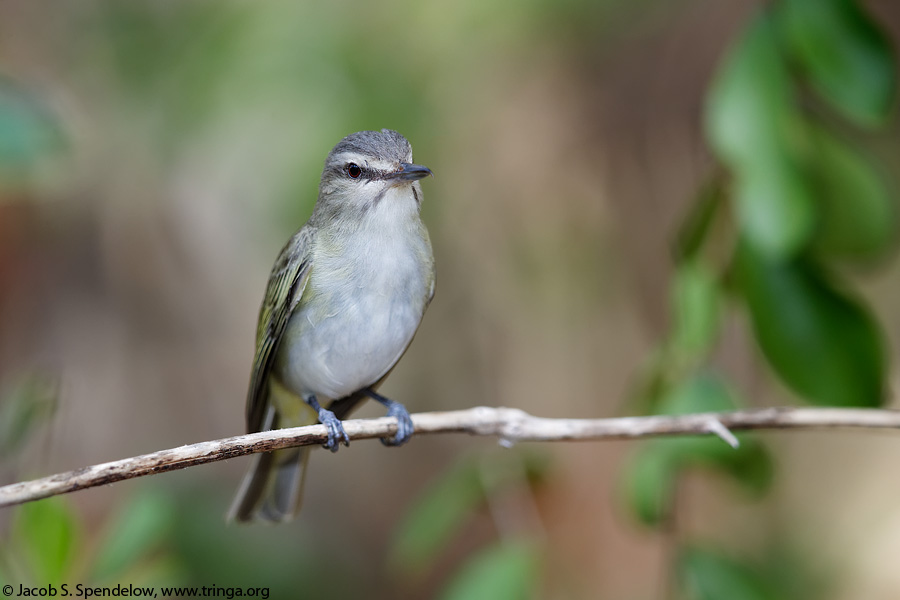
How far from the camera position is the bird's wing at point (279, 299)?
10.8 feet

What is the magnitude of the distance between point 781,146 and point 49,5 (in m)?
5.27

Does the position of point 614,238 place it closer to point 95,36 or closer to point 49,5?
point 95,36

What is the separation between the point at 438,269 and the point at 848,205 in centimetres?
364

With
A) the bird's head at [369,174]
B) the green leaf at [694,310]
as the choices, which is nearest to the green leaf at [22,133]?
the bird's head at [369,174]

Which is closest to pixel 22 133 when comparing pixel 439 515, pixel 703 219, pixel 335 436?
pixel 335 436

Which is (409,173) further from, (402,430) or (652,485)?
(652,485)

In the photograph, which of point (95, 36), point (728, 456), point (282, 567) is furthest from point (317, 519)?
point (728, 456)

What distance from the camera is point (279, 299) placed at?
11.0 ft

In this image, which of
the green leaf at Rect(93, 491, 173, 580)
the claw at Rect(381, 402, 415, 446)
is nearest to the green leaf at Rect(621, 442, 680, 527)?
the claw at Rect(381, 402, 415, 446)

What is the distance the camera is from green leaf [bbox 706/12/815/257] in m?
2.75

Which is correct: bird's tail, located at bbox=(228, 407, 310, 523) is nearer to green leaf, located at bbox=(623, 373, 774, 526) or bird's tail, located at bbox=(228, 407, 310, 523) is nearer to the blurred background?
the blurred background

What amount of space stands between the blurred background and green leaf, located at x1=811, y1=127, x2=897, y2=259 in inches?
61.9

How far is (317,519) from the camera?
7.58 m

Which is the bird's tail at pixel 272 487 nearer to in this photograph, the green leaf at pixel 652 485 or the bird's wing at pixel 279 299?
the bird's wing at pixel 279 299
